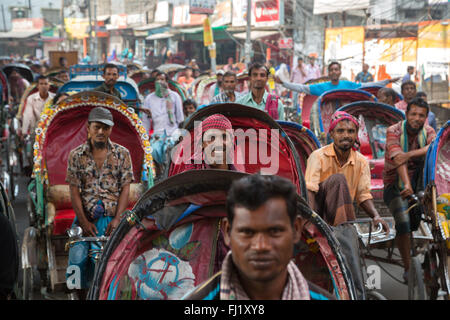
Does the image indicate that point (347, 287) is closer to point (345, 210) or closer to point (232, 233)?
point (232, 233)

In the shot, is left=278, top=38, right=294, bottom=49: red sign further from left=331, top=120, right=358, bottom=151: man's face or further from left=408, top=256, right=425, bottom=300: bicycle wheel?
left=408, top=256, right=425, bottom=300: bicycle wheel

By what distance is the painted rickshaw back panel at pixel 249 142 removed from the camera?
509 centimetres

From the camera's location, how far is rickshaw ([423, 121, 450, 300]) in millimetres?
4273

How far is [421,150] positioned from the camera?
18.2 feet

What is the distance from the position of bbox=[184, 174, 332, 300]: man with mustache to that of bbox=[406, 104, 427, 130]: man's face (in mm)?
3726

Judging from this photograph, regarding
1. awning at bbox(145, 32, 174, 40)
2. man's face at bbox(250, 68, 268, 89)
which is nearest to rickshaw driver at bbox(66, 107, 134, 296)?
man's face at bbox(250, 68, 268, 89)

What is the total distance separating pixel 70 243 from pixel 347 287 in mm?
2332

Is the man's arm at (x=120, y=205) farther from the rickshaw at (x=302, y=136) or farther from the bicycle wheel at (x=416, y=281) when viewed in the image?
the bicycle wheel at (x=416, y=281)

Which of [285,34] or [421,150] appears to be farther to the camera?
[285,34]

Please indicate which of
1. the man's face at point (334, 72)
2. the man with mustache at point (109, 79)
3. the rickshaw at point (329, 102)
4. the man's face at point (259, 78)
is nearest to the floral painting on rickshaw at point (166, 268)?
the man's face at point (259, 78)

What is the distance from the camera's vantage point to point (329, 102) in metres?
9.41

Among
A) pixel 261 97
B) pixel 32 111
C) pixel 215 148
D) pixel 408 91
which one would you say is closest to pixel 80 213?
pixel 215 148

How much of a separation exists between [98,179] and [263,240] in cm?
301
